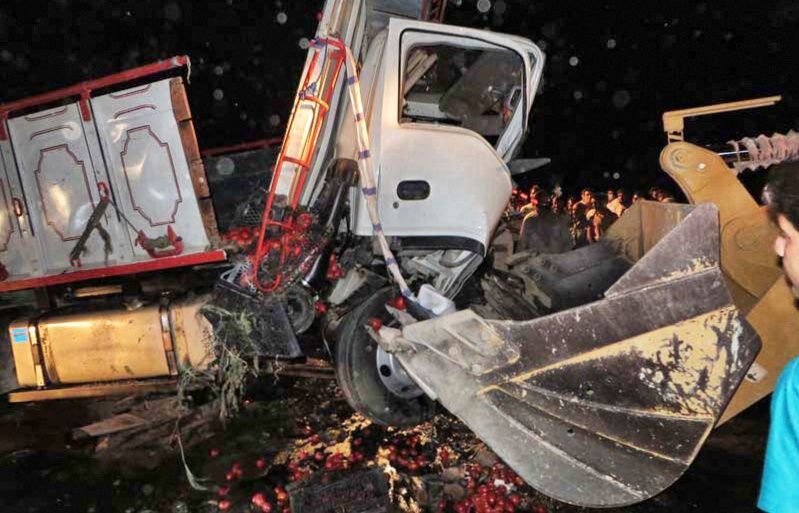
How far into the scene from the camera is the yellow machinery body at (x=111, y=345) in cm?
394

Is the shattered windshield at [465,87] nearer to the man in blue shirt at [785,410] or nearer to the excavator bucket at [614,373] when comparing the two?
the excavator bucket at [614,373]

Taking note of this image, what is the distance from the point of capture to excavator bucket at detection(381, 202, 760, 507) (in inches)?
95.4

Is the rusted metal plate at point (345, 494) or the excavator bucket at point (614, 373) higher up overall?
the excavator bucket at point (614, 373)

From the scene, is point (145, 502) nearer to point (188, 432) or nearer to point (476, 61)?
point (188, 432)

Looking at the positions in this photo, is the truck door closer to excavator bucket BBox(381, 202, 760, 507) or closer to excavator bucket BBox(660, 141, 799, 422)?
excavator bucket BBox(381, 202, 760, 507)

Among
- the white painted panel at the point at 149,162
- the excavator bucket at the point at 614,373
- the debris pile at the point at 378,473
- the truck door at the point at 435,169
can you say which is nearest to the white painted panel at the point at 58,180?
the white painted panel at the point at 149,162

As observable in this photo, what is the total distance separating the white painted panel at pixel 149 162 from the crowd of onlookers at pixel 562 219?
113 inches

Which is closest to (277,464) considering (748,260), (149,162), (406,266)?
(406,266)

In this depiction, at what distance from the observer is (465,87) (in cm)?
465

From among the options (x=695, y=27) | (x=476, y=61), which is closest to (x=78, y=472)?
(x=476, y=61)

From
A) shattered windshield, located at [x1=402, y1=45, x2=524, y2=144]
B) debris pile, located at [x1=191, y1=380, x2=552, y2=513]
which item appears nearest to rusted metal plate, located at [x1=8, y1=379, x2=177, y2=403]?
debris pile, located at [x1=191, y1=380, x2=552, y2=513]

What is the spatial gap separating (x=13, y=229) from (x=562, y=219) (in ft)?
17.1

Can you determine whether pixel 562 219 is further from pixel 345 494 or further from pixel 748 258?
pixel 345 494

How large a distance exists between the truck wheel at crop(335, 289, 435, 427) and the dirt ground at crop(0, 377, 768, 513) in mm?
714
